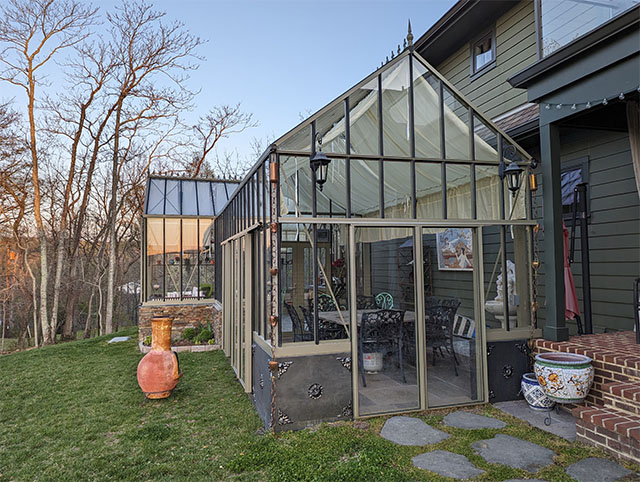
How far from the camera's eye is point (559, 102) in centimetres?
460

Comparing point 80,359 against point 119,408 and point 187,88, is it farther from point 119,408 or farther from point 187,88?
point 187,88

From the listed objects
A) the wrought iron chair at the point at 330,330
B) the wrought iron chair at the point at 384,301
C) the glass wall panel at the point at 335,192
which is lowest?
the wrought iron chair at the point at 330,330

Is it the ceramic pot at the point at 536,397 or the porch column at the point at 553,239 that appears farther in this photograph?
the porch column at the point at 553,239

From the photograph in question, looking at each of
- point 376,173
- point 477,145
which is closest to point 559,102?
point 477,145

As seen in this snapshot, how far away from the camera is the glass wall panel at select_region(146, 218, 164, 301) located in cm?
1015

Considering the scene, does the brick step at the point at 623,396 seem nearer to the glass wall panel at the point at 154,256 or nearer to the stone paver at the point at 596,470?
the stone paver at the point at 596,470

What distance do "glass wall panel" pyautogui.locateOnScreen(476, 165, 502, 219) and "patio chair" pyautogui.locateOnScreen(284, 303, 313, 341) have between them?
2.40 meters

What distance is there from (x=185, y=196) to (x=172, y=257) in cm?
179

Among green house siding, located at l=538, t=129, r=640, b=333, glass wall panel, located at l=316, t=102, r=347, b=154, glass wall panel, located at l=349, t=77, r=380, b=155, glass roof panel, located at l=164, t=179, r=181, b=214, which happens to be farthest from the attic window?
glass roof panel, located at l=164, t=179, r=181, b=214

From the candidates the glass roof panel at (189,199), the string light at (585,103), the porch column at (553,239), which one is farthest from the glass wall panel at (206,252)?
the string light at (585,103)

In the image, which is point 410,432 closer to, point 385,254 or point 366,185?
point 385,254

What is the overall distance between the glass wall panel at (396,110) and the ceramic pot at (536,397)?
2774 mm

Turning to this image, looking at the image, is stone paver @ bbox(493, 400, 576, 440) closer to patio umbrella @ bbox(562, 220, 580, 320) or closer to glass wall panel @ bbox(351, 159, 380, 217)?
patio umbrella @ bbox(562, 220, 580, 320)

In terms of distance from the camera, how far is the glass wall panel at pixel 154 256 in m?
10.1
